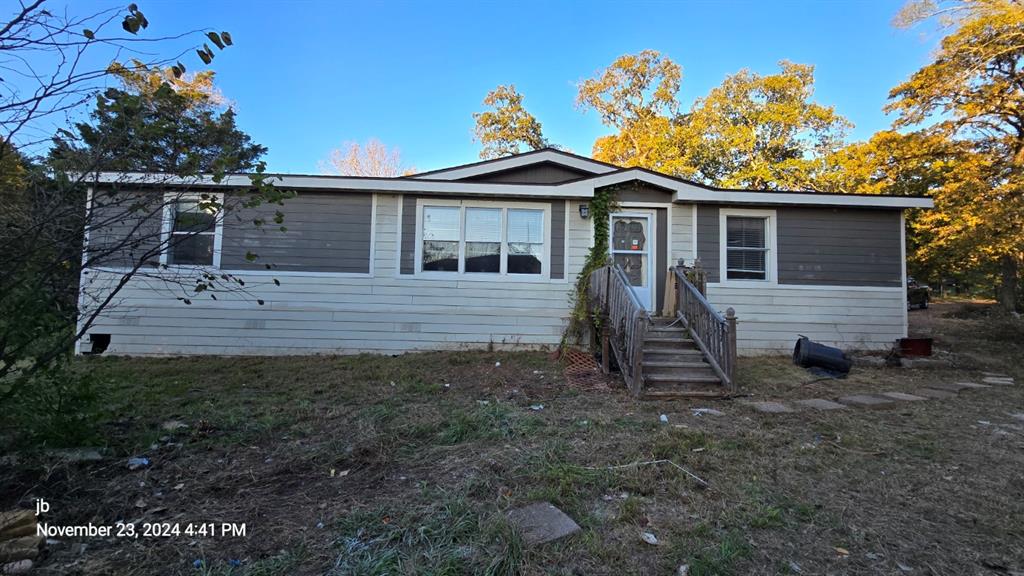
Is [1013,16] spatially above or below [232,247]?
above

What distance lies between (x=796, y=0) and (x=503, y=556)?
48.2 ft

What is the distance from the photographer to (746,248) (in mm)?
8195

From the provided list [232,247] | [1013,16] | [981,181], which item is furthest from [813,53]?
[232,247]

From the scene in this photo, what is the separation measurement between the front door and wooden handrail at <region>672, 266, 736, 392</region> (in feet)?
3.63

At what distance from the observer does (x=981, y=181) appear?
11180 mm

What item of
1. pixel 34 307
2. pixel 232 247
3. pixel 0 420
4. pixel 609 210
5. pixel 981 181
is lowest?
pixel 0 420

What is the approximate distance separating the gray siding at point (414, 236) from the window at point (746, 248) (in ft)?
10.2

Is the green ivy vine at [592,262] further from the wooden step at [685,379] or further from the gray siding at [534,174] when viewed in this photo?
the wooden step at [685,379]

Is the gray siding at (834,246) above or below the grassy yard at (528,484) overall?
above

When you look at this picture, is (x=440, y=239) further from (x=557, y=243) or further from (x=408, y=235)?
(x=557, y=243)

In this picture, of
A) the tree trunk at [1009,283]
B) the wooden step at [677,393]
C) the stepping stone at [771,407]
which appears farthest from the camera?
the tree trunk at [1009,283]

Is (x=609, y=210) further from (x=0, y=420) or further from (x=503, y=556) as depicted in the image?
(x=0, y=420)

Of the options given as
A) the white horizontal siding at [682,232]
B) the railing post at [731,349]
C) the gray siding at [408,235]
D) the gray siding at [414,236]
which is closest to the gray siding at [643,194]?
the white horizontal siding at [682,232]

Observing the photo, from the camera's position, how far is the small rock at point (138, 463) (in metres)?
2.97
